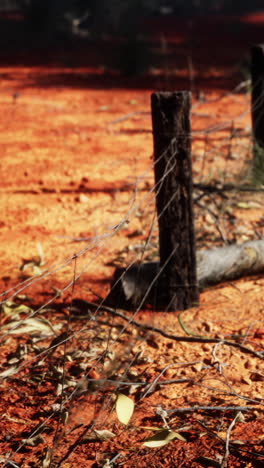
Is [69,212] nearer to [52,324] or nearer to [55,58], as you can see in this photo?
[52,324]

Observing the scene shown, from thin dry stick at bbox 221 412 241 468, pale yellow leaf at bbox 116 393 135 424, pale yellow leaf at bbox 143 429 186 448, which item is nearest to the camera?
thin dry stick at bbox 221 412 241 468

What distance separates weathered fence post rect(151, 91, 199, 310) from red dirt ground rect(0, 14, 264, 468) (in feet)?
0.55

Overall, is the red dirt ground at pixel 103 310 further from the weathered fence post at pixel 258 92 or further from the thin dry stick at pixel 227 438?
the weathered fence post at pixel 258 92

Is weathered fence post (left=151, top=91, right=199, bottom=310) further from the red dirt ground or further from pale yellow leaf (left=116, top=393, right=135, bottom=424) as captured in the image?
pale yellow leaf (left=116, top=393, right=135, bottom=424)

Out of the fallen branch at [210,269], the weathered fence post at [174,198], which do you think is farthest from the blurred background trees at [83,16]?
the weathered fence post at [174,198]

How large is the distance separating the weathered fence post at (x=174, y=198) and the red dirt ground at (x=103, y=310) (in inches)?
6.7

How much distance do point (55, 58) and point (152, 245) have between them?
31.9ft

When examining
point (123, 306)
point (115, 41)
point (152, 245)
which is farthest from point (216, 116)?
point (115, 41)

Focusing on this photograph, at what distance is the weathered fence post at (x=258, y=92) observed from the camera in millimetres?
4668

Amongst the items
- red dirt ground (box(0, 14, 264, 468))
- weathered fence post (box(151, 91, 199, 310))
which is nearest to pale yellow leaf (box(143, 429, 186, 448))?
red dirt ground (box(0, 14, 264, 468))

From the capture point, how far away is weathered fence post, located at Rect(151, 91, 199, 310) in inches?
122

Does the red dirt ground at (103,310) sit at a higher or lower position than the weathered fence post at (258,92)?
lower

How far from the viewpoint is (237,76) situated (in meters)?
10.4

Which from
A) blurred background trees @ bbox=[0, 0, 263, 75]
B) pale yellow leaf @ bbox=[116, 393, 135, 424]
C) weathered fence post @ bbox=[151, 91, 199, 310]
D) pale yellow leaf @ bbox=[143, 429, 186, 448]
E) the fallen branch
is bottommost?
pale yellow leaf @ bbox=[143, 429, 186, 448]
